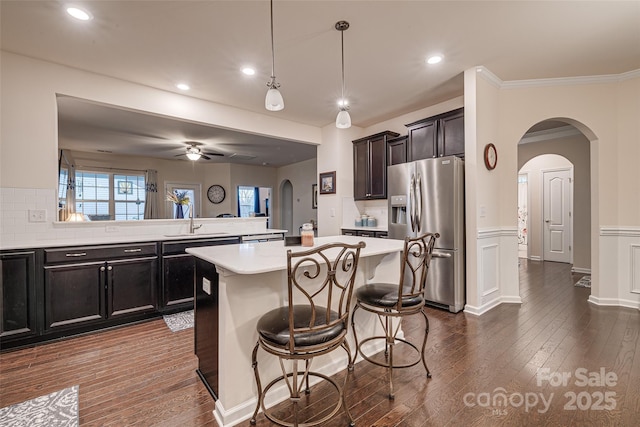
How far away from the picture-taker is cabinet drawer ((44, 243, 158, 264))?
266cm

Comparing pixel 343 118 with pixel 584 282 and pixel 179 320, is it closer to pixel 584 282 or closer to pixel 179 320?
pixel 179 320

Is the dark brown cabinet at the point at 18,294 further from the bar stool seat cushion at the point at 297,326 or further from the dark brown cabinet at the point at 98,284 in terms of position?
the bar stool seat cushion at the point at 297,326

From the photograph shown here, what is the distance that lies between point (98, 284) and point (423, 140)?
4.17 metres

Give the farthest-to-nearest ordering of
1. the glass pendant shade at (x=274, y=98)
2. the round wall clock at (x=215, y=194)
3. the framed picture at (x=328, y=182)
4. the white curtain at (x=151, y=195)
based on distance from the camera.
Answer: the round wall clock at (x=215, y=194)
the white curtain at (x=151, y=195)
the framed picture at (x=328, y=182)
the glass pendant shade at (x=274, y=98)

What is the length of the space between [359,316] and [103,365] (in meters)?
2.06

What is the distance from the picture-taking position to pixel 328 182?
523 cm

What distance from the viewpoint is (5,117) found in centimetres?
270

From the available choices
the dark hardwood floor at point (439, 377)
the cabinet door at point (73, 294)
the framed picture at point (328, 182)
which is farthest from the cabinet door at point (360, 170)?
the cabinet door at point (73, 294)

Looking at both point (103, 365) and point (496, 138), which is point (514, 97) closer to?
point (496, 138)

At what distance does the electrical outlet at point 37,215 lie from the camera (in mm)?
2818

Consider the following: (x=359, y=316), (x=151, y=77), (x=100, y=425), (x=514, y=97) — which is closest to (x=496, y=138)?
(x=514, y=97)

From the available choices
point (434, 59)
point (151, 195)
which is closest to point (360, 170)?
point (434, 59)

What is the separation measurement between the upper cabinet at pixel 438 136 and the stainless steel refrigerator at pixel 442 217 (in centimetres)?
35

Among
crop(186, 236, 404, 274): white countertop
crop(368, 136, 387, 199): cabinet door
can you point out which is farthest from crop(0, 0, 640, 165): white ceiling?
crop(186, 236, 404, 274): white countertop
